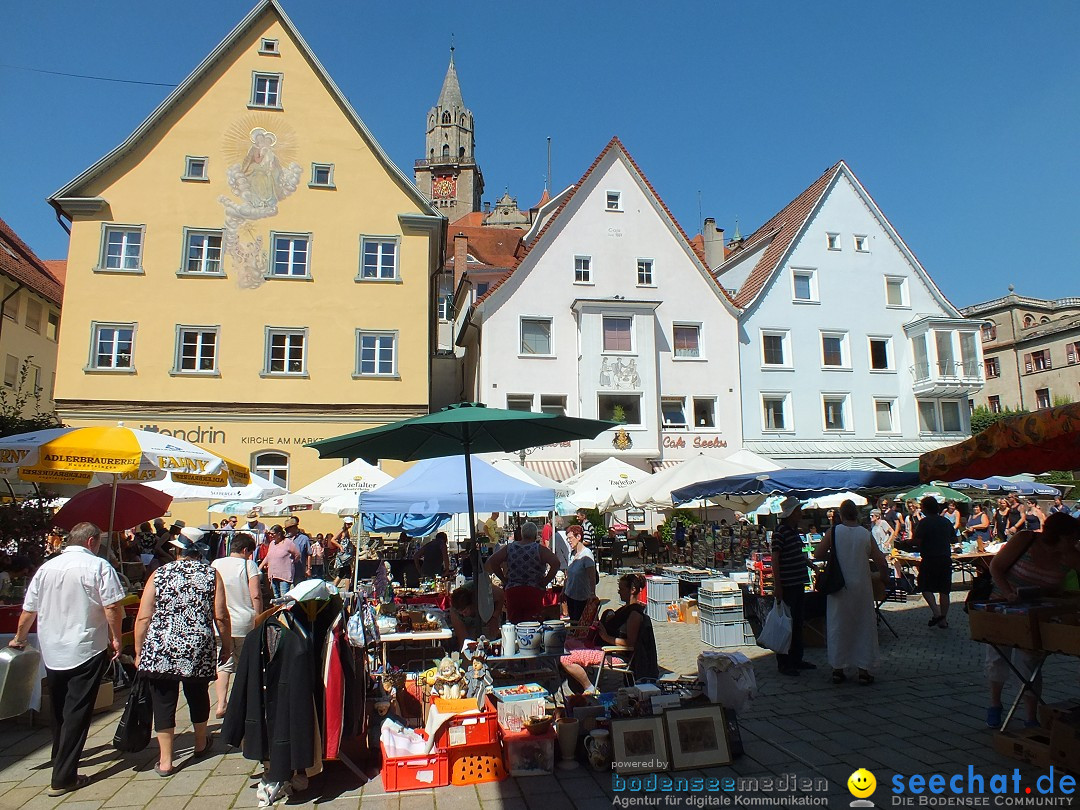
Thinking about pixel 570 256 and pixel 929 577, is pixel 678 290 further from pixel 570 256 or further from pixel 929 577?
pixel 929 577

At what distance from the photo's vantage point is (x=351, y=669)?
5.33 m

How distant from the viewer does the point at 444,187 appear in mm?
82500

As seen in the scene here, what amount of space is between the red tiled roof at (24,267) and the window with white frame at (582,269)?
21647 mm

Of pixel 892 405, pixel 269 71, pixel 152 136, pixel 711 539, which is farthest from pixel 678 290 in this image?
pixel 152 136

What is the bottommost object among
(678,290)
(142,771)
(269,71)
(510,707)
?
(142,771)

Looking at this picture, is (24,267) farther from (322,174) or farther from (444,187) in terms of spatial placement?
(444,187)

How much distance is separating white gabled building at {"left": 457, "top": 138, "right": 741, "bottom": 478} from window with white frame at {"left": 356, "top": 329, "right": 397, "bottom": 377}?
425cm

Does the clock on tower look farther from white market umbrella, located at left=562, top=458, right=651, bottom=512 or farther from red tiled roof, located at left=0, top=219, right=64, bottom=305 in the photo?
white market umbrella, located at left=562, top=458, right=651, bottom=512

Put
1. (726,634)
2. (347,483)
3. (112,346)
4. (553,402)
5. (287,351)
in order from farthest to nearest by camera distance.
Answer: (553,402) → (287,351) → (112,346) → (347,483) → (726,634)

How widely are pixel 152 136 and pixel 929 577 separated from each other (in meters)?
27.4

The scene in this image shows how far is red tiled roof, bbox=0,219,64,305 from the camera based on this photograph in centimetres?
2911

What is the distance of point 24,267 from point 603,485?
93.1ft

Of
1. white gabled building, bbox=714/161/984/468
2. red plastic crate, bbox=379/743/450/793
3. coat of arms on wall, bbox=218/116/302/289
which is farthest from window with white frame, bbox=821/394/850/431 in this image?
red plastic crate, bbox=379/743/450/793

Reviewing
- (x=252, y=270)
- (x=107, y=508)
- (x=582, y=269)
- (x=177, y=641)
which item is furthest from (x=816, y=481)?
(x=252, y=270)
